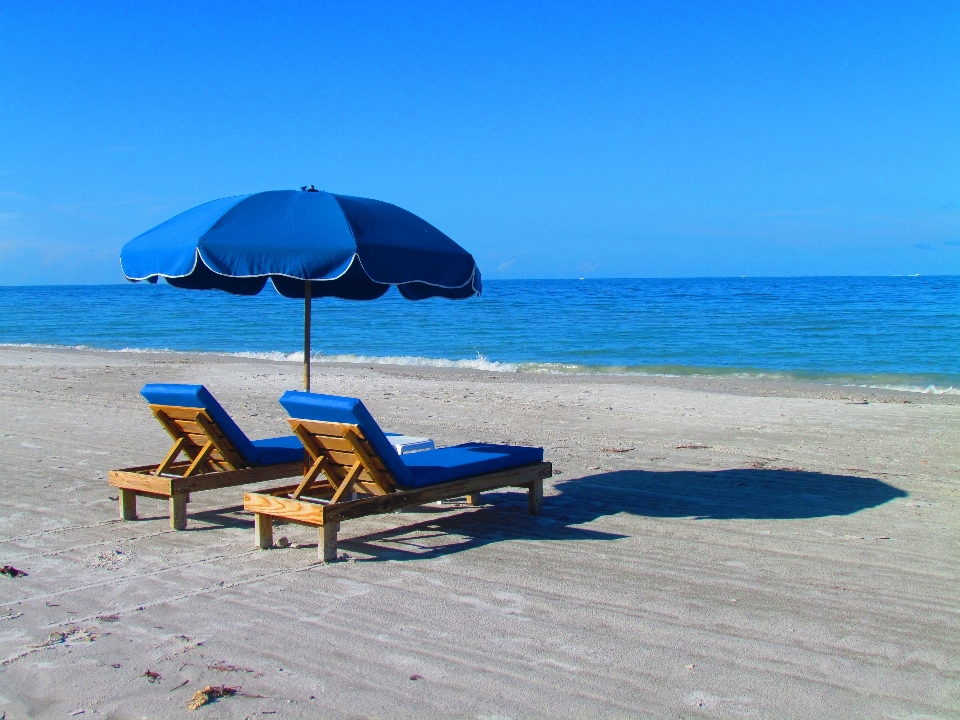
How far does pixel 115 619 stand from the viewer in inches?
171

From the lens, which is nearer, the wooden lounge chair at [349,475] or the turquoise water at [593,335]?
the wooden lounge chair at [349,475]

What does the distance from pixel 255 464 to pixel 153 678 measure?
2868 millimetres

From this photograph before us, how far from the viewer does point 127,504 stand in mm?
6434

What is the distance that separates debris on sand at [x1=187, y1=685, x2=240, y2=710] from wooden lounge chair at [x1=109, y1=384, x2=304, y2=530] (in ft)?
8.84

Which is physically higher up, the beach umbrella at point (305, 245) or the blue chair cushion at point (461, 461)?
the beach umbrella at point (305, 245)

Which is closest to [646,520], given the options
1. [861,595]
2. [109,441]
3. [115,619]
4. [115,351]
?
[861,595]

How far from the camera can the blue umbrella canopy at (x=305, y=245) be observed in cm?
537

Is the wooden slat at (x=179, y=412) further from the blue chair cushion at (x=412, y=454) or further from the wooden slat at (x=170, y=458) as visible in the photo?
the blue chair cushion at (x=412, y=454)

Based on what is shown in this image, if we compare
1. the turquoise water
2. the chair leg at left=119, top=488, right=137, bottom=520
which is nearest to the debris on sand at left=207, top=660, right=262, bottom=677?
the chair leg at left=119, top=488, right=137, bottom=520

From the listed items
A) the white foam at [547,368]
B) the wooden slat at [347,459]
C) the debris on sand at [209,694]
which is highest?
the wooden slat at [347,459]

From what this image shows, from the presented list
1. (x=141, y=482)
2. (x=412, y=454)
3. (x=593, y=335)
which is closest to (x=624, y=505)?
(x=412, y=454)

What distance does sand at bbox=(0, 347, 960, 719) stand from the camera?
3539mm

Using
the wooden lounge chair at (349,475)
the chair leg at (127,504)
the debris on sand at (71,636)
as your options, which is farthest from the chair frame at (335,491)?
the debris on sand at (71,636)

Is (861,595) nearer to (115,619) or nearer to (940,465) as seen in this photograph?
(115,619)
